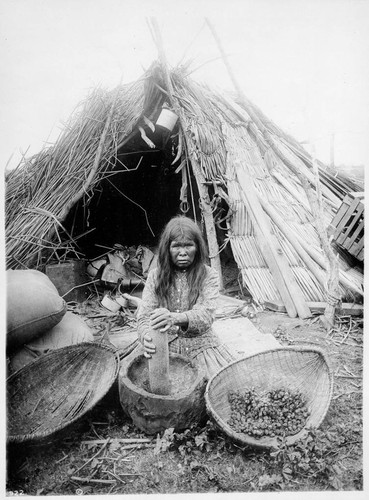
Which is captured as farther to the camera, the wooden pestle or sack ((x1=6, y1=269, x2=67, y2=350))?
sack ((x1=6, y1=269, x2=67, y2=350))

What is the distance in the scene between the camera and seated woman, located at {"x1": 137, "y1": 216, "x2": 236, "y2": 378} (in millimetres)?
2164

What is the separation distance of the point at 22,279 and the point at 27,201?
1.87 metres

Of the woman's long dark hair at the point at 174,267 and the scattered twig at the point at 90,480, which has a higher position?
the woman's long dark hair at the point at 174,267

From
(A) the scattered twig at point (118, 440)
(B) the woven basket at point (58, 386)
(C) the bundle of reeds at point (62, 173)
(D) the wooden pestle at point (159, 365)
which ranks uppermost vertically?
(C) the bundle of reeds at point (62, 173)

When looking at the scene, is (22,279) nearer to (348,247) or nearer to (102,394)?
(102,394)

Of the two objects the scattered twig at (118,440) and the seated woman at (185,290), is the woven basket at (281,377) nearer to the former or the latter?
the seated woman at (185,290)

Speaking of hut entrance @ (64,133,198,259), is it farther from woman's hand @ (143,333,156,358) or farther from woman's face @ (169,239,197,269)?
woman's hand @ (143,333,156,358)

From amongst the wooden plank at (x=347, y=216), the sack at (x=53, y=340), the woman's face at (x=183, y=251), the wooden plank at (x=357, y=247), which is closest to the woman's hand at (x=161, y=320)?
the woman's face at (x=183, y=251)

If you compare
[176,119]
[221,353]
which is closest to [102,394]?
[221,353]

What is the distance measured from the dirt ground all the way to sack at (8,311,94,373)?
59 cm

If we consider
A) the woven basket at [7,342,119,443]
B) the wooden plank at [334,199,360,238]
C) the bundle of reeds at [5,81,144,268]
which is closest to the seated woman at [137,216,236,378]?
the woven basket at [7,342,119,443]

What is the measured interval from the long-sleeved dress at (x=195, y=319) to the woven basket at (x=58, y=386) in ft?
1.13

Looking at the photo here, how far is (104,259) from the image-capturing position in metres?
4.83

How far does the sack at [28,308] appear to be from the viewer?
83.7 inches
